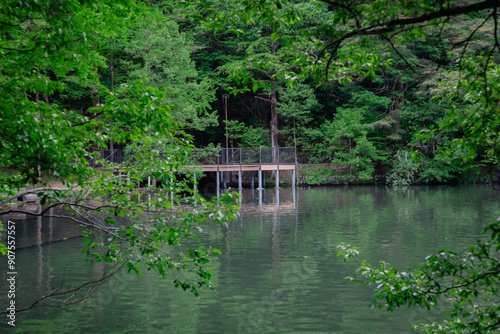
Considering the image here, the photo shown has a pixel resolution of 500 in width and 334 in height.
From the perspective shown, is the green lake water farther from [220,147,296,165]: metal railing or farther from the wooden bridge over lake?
[220,147,296,165]: metal railing

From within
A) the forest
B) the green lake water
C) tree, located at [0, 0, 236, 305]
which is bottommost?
the green lake water

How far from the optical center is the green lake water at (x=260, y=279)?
6241mm

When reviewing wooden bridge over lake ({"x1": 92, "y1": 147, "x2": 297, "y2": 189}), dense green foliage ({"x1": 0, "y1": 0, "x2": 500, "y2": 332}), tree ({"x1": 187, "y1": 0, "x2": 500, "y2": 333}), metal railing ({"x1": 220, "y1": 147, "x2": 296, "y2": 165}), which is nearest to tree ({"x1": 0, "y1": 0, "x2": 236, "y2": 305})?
dense green foliage ({"x1": 0, "y1": 0, "x2": 500, "y2": 332})

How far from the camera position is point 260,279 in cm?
833

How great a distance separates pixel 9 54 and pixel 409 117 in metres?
29.7

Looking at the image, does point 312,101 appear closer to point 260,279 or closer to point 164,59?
point 164,59

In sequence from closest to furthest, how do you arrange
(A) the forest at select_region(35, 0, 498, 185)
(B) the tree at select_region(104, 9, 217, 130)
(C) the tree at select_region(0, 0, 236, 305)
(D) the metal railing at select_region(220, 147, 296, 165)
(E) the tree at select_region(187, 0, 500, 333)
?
(E) the tree at select_region(187, 0, 500, 333)
(C) the tree at select_region(0, 0, 236, 305)
(B) the tree at select_region(104, 9, 217, 130)
(A) the forest at select_region(35, 0, 498, 185)
(D) the metal railing at select_region(220, 147, 296, 165)

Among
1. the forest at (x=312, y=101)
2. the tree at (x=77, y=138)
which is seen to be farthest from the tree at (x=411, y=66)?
the forest at (x=312, y=101)

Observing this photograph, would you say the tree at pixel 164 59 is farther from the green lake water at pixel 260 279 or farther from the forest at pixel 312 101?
the green lake water at pixel 260 279

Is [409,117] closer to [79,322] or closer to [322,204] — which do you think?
[322,204]

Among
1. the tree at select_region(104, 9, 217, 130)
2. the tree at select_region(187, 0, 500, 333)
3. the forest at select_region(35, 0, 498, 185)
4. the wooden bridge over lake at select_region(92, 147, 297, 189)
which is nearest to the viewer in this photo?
the tree at select_region(187, 0, 500, 333)

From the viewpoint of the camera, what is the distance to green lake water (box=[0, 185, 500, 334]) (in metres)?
6.24

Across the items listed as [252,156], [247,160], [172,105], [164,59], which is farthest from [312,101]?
[172,105]

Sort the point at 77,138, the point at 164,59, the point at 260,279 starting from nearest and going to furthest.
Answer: the point at 77,138
the point at 260,279
the point at 164,59
